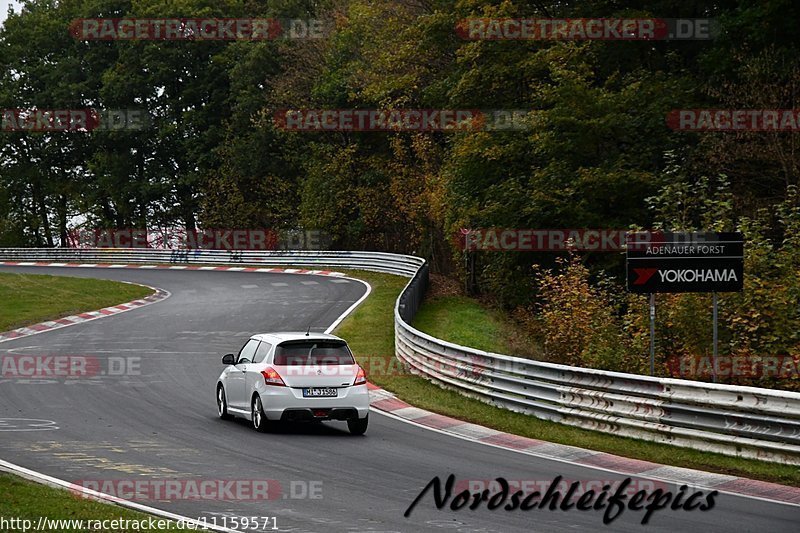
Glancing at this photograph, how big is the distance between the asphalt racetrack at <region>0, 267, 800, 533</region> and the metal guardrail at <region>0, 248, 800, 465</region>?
2.16m

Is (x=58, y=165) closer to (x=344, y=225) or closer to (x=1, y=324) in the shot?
(x=344, y=225)

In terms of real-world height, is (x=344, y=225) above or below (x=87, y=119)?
below

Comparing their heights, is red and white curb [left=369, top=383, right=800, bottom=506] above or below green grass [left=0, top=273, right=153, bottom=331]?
below

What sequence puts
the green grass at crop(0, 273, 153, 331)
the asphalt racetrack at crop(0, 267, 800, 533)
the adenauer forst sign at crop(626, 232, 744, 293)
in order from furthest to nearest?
the green grass at crop(0, 273, 153, 331), the adenauer forst sign at crop(626, 232, 744, 293), the asphalt racetrack at crop(0, 267, 800, 533)

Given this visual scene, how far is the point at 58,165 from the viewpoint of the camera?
8219 centimetres

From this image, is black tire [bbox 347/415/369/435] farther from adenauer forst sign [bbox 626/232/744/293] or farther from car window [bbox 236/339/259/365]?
adenauer forst sign [bbox 626/232/744/293]

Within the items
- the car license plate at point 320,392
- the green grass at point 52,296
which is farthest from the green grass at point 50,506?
the green grass at point 52,296

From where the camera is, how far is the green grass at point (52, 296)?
36.4 metres

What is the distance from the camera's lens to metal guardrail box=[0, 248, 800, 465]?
13891 millimetres

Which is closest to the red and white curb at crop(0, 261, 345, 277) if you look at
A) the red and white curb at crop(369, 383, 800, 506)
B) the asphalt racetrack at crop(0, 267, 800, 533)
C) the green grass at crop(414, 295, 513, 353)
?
the green grass at crop(414, 295, 513, 353)

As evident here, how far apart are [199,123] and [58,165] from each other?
15.6m

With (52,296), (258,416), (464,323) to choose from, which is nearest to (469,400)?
(258,416)

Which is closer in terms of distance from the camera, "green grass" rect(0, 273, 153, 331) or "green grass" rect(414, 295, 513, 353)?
"green grass" rect(414, 295, 513, 353)

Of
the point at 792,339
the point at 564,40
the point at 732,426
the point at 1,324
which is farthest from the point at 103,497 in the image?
the point at 564,40
